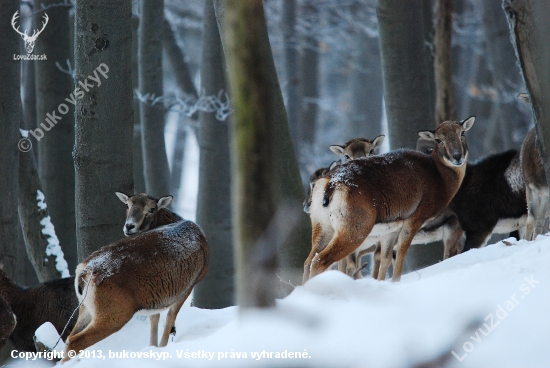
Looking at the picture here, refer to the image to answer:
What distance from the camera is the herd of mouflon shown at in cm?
679

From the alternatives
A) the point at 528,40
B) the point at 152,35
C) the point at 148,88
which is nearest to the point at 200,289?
the point at 148,88

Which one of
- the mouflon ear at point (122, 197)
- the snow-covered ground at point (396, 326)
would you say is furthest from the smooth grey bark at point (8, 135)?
the snow-covered ground at point (396, 326)

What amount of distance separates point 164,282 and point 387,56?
576 cm

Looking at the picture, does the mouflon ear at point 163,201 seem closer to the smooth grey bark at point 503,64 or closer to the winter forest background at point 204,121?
the winter forest background at point 204,121

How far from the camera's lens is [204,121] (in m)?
13.7

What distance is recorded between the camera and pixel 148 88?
1448 centimetres

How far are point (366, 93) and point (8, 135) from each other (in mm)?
24138

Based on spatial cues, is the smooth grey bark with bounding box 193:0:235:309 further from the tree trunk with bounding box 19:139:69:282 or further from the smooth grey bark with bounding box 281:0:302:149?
the smooth grey bark with bounding box 281:0:302:149

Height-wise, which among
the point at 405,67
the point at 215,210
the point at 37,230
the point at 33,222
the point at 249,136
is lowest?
the point at 215,210

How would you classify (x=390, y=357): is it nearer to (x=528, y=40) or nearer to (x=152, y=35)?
(x=528, y=40)

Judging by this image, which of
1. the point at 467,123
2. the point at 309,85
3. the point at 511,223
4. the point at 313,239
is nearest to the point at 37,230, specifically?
the point at 313,239

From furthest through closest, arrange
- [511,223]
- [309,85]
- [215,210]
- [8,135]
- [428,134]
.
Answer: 1. [309,85]
2. [215,210]
3. [511,223]
4. [8,135]
5. [428,134]

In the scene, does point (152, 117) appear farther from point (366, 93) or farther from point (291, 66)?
point (366, 93)

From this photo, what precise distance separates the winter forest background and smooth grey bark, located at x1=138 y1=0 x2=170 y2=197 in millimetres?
28
